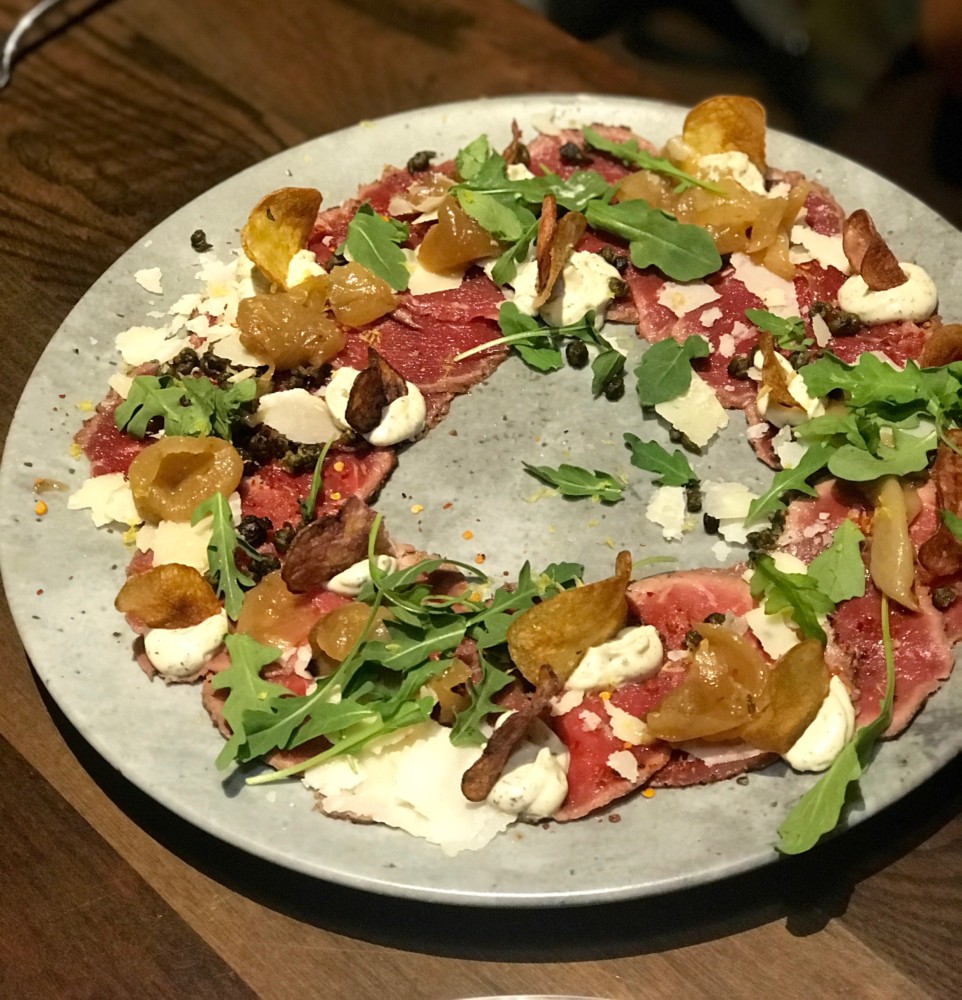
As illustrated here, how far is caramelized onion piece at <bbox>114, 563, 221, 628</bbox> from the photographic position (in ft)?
7.54

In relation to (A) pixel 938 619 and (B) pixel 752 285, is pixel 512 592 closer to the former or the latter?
(A) pixel 938 619

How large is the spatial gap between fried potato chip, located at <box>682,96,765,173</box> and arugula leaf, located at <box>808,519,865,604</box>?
1.40 m

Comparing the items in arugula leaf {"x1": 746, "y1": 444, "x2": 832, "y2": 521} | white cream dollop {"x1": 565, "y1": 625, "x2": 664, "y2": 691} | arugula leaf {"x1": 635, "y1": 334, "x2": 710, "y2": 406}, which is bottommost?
white cream dollop {"x1": 565, "y1": 625, "x2": 664, "y2": 691}

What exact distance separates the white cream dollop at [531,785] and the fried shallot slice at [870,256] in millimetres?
1669

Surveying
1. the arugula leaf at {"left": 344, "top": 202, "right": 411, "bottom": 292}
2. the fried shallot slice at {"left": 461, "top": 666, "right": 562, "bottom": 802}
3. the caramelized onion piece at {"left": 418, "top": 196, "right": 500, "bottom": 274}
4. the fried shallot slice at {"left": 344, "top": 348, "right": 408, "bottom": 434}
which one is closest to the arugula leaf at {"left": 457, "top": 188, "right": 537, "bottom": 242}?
the caramelized onion piece at {"left": 418, "top": 196, "right": 500, "bottom": 274}

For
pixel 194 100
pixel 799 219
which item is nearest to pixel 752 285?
pixel 799 219

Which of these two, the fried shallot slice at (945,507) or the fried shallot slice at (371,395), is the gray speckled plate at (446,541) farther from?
the fried shallot slice at (945,507)

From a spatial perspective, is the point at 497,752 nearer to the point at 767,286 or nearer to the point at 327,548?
the point at 327,548

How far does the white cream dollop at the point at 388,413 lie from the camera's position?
8.82 ft

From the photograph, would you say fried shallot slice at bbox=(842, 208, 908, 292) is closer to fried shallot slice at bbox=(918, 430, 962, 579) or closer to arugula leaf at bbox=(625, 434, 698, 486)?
fried shallot slice at bbox=(918, 430, 962, 579)

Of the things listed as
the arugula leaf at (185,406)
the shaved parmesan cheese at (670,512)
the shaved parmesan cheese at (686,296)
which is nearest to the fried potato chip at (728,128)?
the shaved parmesan cheese at (686,296)

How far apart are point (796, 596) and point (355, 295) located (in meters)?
1.47

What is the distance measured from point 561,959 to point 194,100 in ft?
11.1

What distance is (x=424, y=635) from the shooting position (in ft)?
7.41
